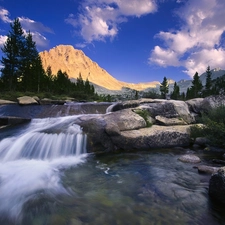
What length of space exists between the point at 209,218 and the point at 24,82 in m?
48.5

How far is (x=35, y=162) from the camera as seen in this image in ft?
26.5

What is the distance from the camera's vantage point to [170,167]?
7629 mm

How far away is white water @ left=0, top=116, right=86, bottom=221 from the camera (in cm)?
530

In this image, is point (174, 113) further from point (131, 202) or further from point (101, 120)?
point (131, 202)

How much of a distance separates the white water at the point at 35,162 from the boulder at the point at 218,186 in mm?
4319

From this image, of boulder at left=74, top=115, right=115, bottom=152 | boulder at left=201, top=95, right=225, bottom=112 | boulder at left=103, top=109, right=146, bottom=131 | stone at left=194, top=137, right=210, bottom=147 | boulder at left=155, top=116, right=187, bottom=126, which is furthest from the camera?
boulder at left=201, top=95, right=225, bottom=112

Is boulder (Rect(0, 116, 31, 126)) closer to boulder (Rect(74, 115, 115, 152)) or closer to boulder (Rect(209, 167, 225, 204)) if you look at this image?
boulder (Rect(74, 115, 115, 152))

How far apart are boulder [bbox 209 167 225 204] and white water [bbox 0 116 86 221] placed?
14.2 feet

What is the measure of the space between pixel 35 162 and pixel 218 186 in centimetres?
717

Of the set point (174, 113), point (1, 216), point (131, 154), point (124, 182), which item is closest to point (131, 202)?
point (124, 182)

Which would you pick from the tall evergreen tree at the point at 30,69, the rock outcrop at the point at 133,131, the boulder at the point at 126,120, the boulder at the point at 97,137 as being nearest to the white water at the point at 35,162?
the boulder at the point at 97,137

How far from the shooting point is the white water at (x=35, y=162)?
5.30 meters

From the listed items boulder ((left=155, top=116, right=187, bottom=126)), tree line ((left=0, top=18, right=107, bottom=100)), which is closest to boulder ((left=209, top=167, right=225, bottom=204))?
boulder ((left=155, top=116, right=187, bottom=126))

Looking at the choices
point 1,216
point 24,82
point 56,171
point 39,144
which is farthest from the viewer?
point 24,82
